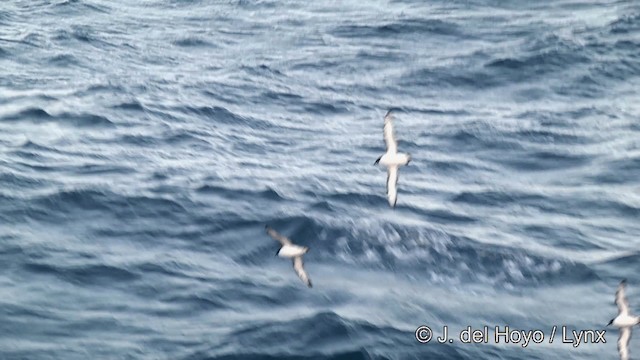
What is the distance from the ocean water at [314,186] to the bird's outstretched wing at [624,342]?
15.0 inches

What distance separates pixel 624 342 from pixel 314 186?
7.12 metres

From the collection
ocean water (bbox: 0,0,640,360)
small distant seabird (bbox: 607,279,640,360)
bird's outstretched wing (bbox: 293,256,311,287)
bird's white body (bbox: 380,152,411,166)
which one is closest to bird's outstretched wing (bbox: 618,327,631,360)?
small distant seabird (bbox: 607,279,640,360)

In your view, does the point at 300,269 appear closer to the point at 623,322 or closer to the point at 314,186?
the point at 623,322

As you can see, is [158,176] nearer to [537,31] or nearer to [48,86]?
[48,86]

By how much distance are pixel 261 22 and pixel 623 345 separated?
21.5 m

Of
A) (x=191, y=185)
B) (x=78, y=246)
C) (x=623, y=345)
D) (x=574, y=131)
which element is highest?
(x=574, y=131)

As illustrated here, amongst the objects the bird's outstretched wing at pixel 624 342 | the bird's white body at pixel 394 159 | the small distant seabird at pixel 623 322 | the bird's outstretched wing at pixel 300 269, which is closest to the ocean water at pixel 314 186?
the bird's outstretched wing at pixel 300 269

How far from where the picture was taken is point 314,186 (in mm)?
17859

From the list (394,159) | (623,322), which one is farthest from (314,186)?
(623,322)

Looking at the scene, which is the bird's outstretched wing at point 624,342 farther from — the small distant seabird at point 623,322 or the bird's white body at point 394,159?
the bird's white body at point 394,159

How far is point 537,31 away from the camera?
29266 mm

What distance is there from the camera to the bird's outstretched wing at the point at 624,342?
39.8 feet

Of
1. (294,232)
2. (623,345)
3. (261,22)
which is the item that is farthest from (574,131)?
(261,22)

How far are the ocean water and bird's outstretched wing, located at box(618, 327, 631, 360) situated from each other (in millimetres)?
380
